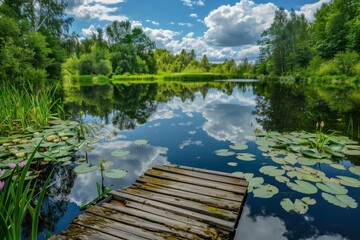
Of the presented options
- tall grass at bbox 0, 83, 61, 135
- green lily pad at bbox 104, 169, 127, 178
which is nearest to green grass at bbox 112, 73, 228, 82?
tall grass at bbox 0, 83, 61, 135

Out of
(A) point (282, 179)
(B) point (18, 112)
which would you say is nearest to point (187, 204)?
(A) point (282, 179)

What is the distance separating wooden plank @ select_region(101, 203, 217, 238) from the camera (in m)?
1.98

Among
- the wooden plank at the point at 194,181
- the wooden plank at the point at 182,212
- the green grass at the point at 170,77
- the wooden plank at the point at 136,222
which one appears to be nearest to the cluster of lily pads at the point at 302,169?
the wooden plank at the point at 194,181

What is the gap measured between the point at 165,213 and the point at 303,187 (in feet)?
6.44

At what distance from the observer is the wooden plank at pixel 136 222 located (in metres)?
1.95

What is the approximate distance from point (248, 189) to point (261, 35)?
1659 inches

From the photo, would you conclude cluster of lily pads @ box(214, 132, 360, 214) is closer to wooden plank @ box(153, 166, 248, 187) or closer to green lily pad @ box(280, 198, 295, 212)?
green lily pad @ box(280, 198, 295, 212)

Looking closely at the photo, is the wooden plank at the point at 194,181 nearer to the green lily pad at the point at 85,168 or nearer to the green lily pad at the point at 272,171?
the green lily pad at the point at 272,171

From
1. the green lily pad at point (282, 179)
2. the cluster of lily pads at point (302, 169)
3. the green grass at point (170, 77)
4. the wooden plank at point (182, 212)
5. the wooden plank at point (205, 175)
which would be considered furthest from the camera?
the green grass at point (170, 77)

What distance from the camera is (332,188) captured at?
293 centimetres

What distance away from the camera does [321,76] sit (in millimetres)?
24672

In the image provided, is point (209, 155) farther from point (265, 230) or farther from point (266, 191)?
point (265, 230)

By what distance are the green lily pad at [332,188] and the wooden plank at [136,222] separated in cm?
209

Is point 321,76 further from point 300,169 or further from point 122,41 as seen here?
point 122,41
